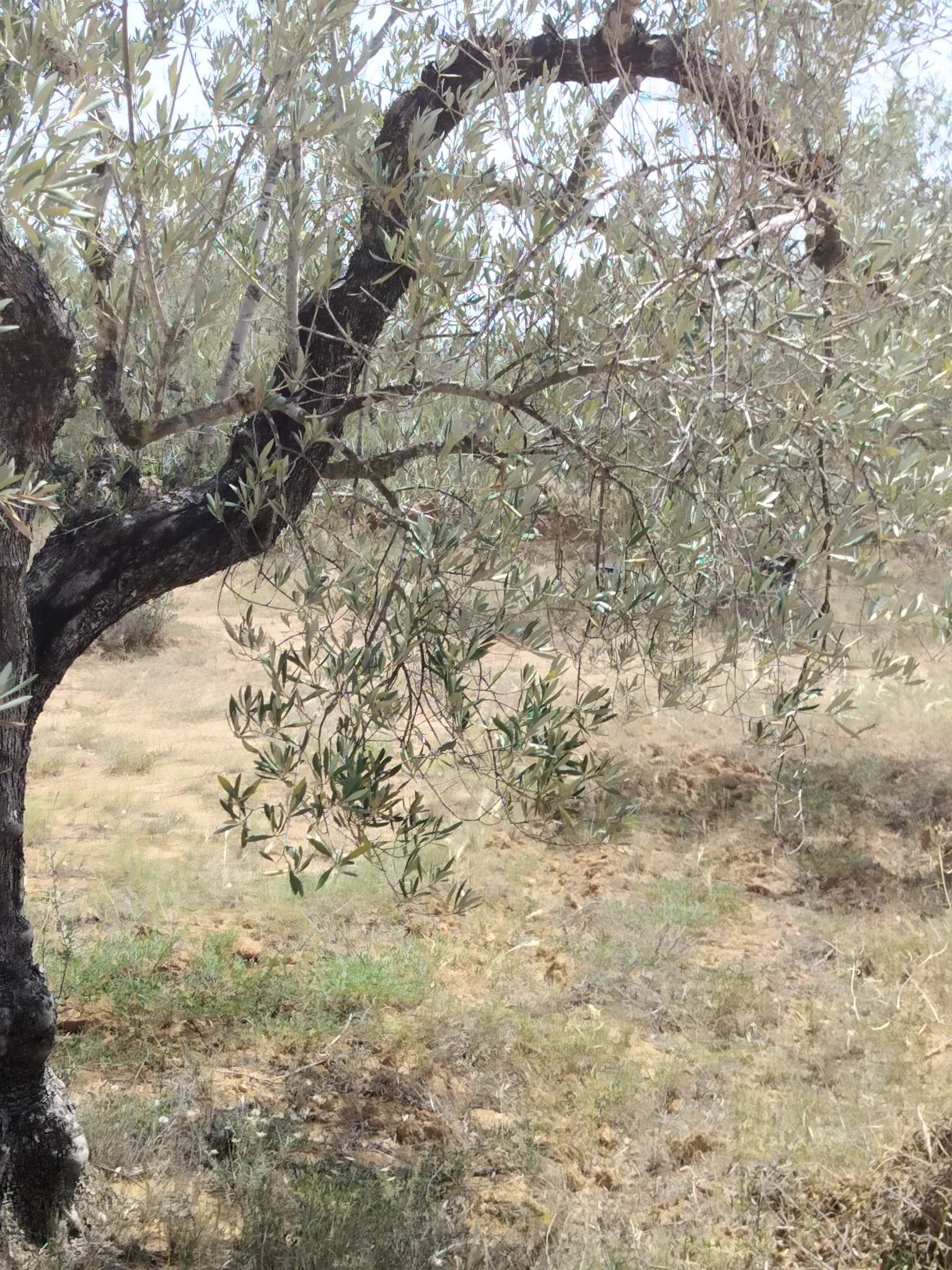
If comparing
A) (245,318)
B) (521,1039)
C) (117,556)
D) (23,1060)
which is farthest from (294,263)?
(521,1039)

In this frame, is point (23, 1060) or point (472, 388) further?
point (23, 1060)

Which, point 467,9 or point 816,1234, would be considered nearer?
point 467,9

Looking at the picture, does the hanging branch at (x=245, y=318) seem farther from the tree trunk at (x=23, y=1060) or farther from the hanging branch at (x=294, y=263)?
the tree trunk at (x=23, y=1060)

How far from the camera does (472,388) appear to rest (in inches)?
124

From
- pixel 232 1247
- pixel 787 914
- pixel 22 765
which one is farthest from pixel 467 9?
pixel 787 914

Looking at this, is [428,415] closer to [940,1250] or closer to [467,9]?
[467,9]

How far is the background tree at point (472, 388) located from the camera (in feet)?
9.34

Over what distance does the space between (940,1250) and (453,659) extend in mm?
2876

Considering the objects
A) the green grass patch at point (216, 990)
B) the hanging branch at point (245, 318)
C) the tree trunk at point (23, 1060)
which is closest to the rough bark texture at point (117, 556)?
the tree trunk at point (23, 1060)

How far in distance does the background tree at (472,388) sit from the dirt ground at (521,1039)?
2.25 ft

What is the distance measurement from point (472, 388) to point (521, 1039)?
3752 mm

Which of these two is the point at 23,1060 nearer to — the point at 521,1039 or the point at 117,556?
the point at 117,556

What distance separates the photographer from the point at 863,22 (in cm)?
329

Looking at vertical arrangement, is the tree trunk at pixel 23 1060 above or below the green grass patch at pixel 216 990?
above
